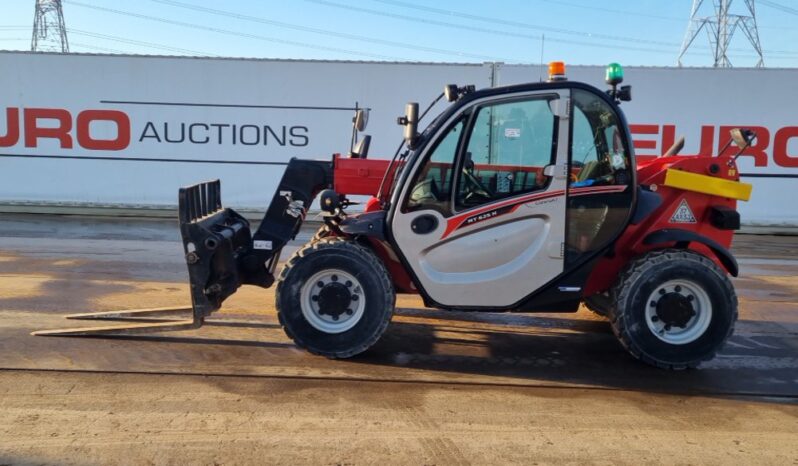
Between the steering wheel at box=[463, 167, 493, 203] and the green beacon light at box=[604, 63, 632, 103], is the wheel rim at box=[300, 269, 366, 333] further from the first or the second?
the green beacon light at box=[604, 63, 632, 103]

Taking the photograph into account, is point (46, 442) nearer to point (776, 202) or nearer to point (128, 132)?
point (128, 132)

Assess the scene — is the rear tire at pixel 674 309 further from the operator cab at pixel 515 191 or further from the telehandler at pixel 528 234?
the operator cab at pixel 515 191

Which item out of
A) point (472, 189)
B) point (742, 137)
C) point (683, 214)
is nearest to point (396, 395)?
point (472, 189)

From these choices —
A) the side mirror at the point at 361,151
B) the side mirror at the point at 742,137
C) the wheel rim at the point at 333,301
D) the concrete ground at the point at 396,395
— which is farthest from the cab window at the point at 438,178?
the side mirror at the point at 742,137

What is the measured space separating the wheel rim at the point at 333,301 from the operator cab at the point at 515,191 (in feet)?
1.58

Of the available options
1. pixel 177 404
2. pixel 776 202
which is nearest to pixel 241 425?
pixel 177 404

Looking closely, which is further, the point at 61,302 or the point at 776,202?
the point at 776,202

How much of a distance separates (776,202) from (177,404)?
1278 centimetres

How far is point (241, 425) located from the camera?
3.49m

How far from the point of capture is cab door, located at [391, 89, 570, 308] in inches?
172

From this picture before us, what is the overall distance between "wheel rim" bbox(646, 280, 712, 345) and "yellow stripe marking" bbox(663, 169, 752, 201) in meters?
0.73

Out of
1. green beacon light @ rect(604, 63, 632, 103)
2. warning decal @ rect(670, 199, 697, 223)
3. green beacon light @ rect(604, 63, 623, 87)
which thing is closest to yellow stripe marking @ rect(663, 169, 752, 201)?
warning decal @ rect(670, 199, 697, 223)

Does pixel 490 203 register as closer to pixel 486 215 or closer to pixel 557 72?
pixel 486 215

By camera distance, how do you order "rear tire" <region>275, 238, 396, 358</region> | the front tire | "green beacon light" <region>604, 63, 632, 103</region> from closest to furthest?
1. "rear tire" <region>275, 238, 396, 358</region>
2. "green beacon light" <region>604, 63, 632, 103</region>
3. the front tire
